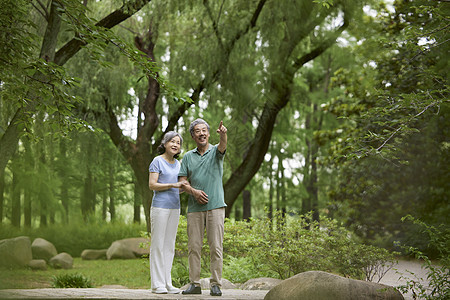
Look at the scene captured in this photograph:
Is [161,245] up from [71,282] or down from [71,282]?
up

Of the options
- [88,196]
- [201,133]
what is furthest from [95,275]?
[201,133]

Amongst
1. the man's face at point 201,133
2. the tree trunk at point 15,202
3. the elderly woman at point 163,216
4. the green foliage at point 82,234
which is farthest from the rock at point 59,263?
the man's face at point 201,133

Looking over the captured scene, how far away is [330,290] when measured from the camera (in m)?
4.77

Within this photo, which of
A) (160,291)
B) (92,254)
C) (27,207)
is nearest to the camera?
(160,291)

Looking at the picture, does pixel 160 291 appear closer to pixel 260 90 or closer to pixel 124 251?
pixel 260 90

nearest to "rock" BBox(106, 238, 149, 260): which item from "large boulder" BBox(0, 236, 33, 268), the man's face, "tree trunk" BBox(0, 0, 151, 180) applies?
"large boulder" BBox(0, 236, 33, 268)

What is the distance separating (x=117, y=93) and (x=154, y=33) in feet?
5.78

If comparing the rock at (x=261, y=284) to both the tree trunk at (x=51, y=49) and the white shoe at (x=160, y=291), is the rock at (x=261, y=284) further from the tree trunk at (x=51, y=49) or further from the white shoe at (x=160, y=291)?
the tree trunk at (x=51, y=49)

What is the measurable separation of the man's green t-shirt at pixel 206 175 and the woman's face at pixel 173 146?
15cm

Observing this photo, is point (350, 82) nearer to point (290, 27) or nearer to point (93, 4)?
point (290, 27)

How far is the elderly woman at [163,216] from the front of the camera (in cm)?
491

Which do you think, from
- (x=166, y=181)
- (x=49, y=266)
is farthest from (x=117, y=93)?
(x=166, y=181)

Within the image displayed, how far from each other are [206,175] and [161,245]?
85cm

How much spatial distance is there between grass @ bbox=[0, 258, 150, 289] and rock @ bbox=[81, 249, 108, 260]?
45.2 inches
